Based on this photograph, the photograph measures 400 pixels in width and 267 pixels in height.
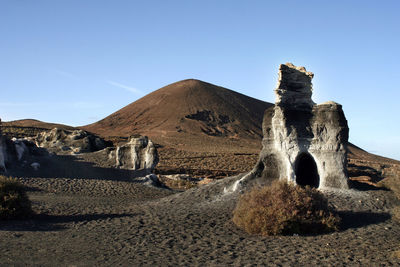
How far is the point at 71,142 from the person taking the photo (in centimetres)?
2605

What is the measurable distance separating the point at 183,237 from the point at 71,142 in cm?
1867

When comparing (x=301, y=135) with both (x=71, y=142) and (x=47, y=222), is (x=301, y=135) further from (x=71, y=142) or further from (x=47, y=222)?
(x=71, y=142)

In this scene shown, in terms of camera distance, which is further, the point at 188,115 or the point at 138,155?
the point at 188,115

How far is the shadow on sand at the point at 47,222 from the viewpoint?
384 inches

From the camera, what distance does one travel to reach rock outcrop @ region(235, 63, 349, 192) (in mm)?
12203

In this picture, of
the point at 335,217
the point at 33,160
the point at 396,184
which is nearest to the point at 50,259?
the point at 335,217

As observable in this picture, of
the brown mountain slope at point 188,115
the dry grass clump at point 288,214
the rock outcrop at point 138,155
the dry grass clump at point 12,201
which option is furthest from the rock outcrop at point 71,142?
the brown mountain slope at point 188,115

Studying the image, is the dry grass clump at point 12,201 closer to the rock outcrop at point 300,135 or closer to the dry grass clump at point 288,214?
the dry grass clump at point 288,214

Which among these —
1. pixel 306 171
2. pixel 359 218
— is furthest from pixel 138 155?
pixel 359 218

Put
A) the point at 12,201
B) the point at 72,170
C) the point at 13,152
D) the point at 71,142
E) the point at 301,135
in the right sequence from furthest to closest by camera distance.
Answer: the point at 71,142 < the point at 72,170 < the point at 13,152 < the point at 301,135 < the point at 12,201

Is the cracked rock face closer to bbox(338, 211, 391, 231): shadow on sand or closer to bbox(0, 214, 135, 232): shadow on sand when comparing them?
bbox(338, 211, 391, 231): shadow on sand

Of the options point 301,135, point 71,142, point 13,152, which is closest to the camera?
point 301,135

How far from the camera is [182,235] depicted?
9.19m

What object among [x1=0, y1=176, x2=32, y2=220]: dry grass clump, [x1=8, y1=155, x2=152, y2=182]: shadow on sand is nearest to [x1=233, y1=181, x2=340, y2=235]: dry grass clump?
[x1=0, y1=176, x2=32, y2=220]: dry grass clump
